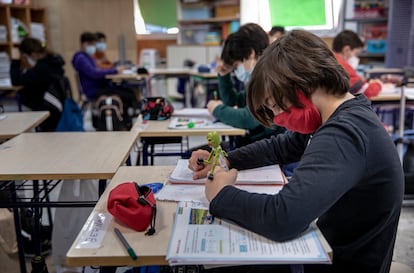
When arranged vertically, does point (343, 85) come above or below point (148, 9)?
below

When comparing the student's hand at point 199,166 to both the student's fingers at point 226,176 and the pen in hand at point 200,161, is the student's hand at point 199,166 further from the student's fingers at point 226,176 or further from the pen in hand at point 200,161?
the student's fingers at point 226,176

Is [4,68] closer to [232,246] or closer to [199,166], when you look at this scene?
[199,166]

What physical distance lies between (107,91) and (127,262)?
4.05 m

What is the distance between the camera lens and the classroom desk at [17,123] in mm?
2133

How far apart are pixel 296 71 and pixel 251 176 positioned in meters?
0.45

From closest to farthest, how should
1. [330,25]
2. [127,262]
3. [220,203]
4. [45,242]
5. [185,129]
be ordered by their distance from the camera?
[127,262] → [220,203] → [185,129] → [45,242] → [330,25]

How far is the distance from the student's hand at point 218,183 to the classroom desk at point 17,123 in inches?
55.5

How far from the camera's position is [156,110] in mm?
2473

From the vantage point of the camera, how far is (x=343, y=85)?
1.01 m

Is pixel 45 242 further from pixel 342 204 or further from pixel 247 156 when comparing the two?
pixel 342 204

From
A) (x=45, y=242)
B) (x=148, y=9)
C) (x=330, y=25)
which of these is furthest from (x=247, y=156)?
(x=148, y=9)

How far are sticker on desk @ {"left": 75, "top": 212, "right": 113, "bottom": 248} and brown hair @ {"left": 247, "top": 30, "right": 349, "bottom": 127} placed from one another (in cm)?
48

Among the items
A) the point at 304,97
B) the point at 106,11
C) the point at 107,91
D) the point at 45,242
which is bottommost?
the point at 45,242

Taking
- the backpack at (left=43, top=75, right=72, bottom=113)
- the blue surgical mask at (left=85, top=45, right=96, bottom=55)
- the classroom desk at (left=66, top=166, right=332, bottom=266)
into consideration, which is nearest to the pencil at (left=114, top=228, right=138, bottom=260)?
the classroom desk at (left=66, top=166, right=332, bottom=266)
